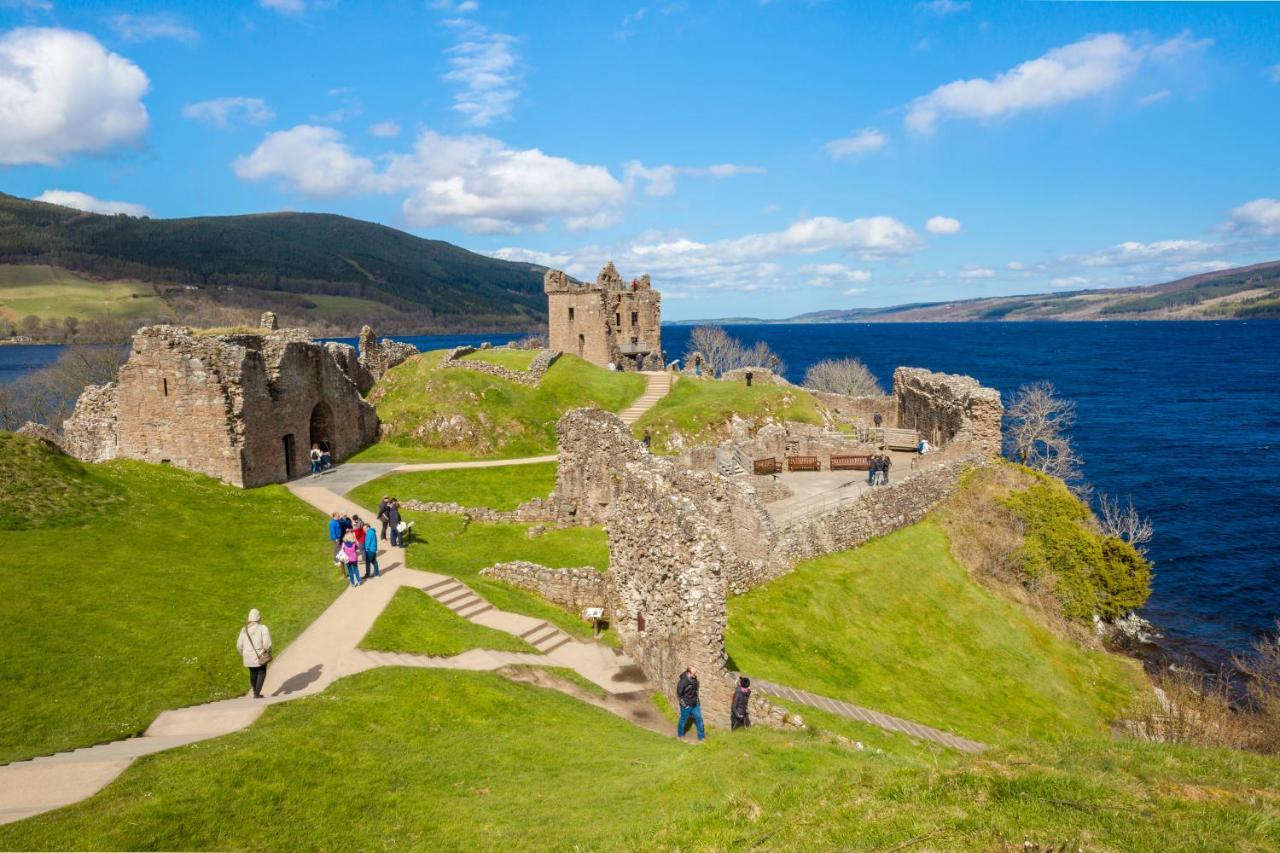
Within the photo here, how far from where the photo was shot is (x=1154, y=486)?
58594 mm

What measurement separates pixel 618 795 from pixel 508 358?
158ft

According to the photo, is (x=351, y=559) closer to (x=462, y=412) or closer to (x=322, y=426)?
(x=322, y=426)

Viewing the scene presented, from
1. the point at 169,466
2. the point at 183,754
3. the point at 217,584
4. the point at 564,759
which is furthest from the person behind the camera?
the point at 169,466

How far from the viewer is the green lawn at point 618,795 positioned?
336 inches

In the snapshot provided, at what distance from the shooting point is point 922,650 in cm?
2478

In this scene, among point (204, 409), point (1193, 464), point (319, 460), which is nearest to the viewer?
point (204, 409)

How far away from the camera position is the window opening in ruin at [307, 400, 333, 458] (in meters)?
38.8

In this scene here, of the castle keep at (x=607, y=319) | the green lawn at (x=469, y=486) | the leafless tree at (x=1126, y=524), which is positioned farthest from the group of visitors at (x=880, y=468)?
the castle keep at (x=607, y=319)

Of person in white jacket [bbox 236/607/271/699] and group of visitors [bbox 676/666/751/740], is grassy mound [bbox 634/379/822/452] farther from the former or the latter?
person in white jacket [bbox 236/607/271/699]

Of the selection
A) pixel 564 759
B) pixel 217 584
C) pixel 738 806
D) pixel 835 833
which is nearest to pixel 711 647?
pixel 564 759

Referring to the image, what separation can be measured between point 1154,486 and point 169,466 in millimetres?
69582

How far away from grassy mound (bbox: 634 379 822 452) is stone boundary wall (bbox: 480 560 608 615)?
2173 centimetres

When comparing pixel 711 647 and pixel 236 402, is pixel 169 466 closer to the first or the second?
pixel 236 402

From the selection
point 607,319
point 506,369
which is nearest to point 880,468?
point 506,369
